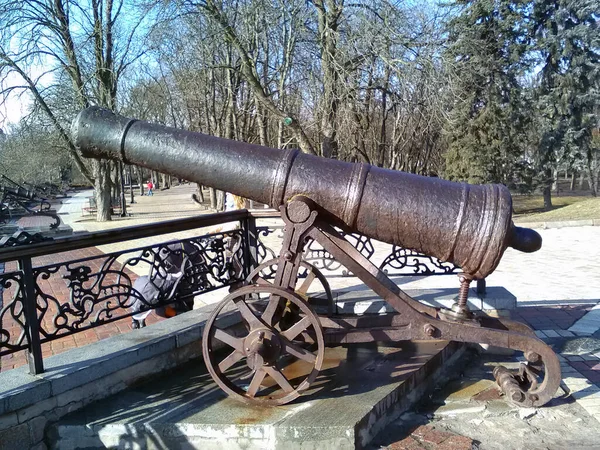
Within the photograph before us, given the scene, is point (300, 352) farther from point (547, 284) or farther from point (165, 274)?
point (547, 284)

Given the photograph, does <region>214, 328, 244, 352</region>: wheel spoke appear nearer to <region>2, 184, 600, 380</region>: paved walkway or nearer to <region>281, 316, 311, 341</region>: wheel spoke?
<region>281, 316, 311, 341</region>: wheel spoke

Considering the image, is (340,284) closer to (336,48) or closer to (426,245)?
(426,245)

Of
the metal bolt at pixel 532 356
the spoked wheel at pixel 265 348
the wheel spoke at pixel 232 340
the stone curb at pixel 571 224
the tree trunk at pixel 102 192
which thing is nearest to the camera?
the spoked wheel at pixel 265 348

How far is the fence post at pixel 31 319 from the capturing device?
300cm

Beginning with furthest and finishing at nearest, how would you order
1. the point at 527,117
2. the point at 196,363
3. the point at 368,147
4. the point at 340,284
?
the point at 368,147
the point at 527,117
the point at 340,284
the point at 196,363

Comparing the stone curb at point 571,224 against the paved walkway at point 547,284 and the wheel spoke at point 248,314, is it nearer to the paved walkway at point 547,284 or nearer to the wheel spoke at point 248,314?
the paved walkway at point 547,284

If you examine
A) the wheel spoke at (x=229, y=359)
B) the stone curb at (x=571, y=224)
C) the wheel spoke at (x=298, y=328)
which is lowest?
the stone curb at (x=571, y=224)

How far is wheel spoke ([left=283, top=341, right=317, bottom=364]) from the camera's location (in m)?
3.20

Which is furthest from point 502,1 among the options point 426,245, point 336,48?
point 426,245

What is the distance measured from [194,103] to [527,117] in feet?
56.0

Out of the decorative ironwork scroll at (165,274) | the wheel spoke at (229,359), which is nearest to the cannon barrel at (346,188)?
the decorative ironwork scroll at (165,274)

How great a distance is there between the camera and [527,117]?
24.3 metres

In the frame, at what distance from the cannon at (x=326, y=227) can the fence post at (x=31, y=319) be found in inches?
37.1

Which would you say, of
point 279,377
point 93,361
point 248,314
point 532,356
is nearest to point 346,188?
point 248,314
